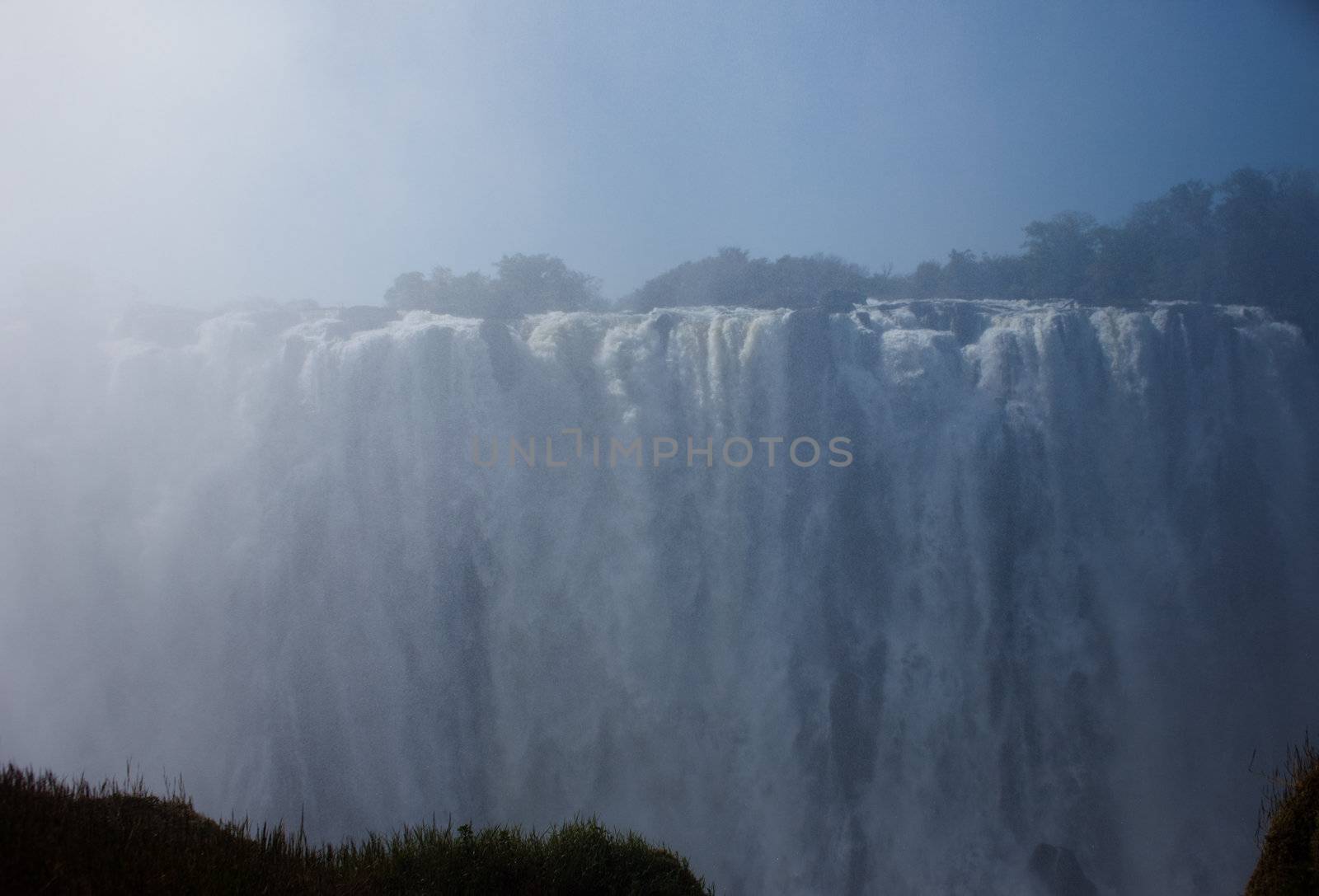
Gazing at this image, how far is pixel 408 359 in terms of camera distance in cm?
1405

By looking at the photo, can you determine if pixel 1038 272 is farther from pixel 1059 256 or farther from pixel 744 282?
pixel 744 282

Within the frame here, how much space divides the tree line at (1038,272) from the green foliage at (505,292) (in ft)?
0.07

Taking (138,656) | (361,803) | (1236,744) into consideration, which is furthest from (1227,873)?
(138,656)

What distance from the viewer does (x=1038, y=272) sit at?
1922 centimetres

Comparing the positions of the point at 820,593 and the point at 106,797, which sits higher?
the point at 106,797

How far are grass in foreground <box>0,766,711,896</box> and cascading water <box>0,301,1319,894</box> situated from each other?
22.8 ft

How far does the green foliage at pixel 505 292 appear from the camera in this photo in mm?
18625

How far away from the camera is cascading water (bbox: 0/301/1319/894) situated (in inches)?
517

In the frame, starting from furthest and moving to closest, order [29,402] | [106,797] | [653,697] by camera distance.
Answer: [29,402], [653,697], [106,797]

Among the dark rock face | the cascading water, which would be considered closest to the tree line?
the cascading water

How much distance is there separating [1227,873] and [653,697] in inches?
376

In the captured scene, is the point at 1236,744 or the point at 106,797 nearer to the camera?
the point at 106,797

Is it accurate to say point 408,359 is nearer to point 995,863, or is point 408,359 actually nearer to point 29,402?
point 29,402

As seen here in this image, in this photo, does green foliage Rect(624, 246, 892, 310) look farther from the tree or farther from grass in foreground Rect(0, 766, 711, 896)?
grass in foreground Rect(0, 766, 711, 896)
